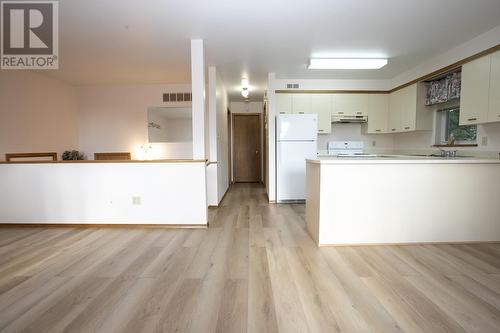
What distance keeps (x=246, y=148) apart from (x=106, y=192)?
448 centimetres

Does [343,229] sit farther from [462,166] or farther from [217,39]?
[217,39]

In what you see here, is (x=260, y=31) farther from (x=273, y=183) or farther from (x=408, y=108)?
(x=408, y=108)

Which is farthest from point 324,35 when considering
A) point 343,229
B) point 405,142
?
point 405,142

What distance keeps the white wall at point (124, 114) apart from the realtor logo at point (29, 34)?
55.6 inches

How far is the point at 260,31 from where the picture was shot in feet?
8.95

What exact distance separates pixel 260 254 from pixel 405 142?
394 centimetres

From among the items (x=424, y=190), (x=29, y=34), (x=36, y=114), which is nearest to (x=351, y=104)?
(x=424, y=190)

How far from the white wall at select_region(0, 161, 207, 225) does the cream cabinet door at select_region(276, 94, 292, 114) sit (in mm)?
2287

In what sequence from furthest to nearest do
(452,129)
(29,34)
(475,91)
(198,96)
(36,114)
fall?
1. (36,114)
2. (452,129)
3. (198,96)
4. (475,91)
5. (29,34)

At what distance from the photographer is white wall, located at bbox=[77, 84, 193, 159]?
5.09 metres

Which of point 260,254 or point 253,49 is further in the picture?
point 253,49

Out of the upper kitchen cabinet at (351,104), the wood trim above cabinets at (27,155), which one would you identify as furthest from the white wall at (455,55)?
the wood trim above cabinets at (27,155)

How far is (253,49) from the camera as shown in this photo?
129 inches

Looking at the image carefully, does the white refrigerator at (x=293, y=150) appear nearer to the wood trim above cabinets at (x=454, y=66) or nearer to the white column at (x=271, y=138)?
the white column at (x=271, y=138)
